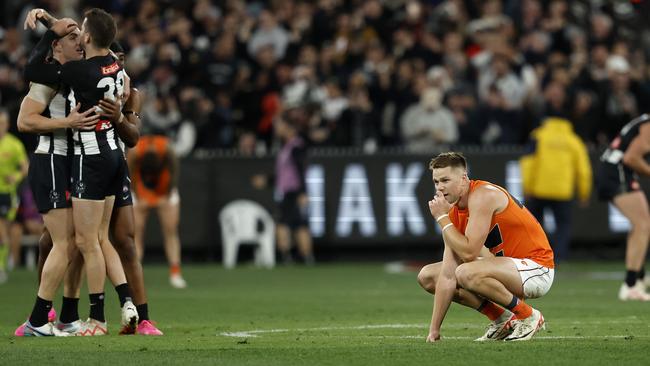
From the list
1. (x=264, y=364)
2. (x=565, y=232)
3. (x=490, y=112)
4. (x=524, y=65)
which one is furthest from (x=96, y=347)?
(x=524, y=65)

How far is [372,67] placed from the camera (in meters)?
24.6

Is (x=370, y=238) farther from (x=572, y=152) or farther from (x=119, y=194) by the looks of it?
(x=119, y=194)

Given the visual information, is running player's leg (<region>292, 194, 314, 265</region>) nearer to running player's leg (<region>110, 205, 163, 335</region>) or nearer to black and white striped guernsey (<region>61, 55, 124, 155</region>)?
running player's leg (<region>110, 205, 163, 335</region>)

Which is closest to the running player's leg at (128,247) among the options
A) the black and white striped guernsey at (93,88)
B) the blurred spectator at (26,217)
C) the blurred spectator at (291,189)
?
the black and white striped guernsey at (93,88)

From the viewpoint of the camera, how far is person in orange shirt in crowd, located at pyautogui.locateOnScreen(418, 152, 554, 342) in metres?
9.88

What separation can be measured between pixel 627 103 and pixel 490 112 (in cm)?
237

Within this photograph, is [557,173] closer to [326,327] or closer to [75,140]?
[326,327]

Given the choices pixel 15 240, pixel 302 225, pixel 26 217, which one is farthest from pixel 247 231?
pixel 15 240

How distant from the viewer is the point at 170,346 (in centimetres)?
998

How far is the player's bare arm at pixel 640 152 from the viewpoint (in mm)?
15273

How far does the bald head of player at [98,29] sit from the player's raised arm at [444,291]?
316cm

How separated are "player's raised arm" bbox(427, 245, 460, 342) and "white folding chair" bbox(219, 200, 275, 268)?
1346 centimetres

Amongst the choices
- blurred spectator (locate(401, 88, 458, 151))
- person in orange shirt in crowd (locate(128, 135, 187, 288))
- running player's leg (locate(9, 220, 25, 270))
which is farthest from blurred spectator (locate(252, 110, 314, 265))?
running player's leg (locate(9, 220, 25, 270))

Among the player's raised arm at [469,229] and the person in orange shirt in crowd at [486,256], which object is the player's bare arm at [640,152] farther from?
the player's raised arm at [469,229]
